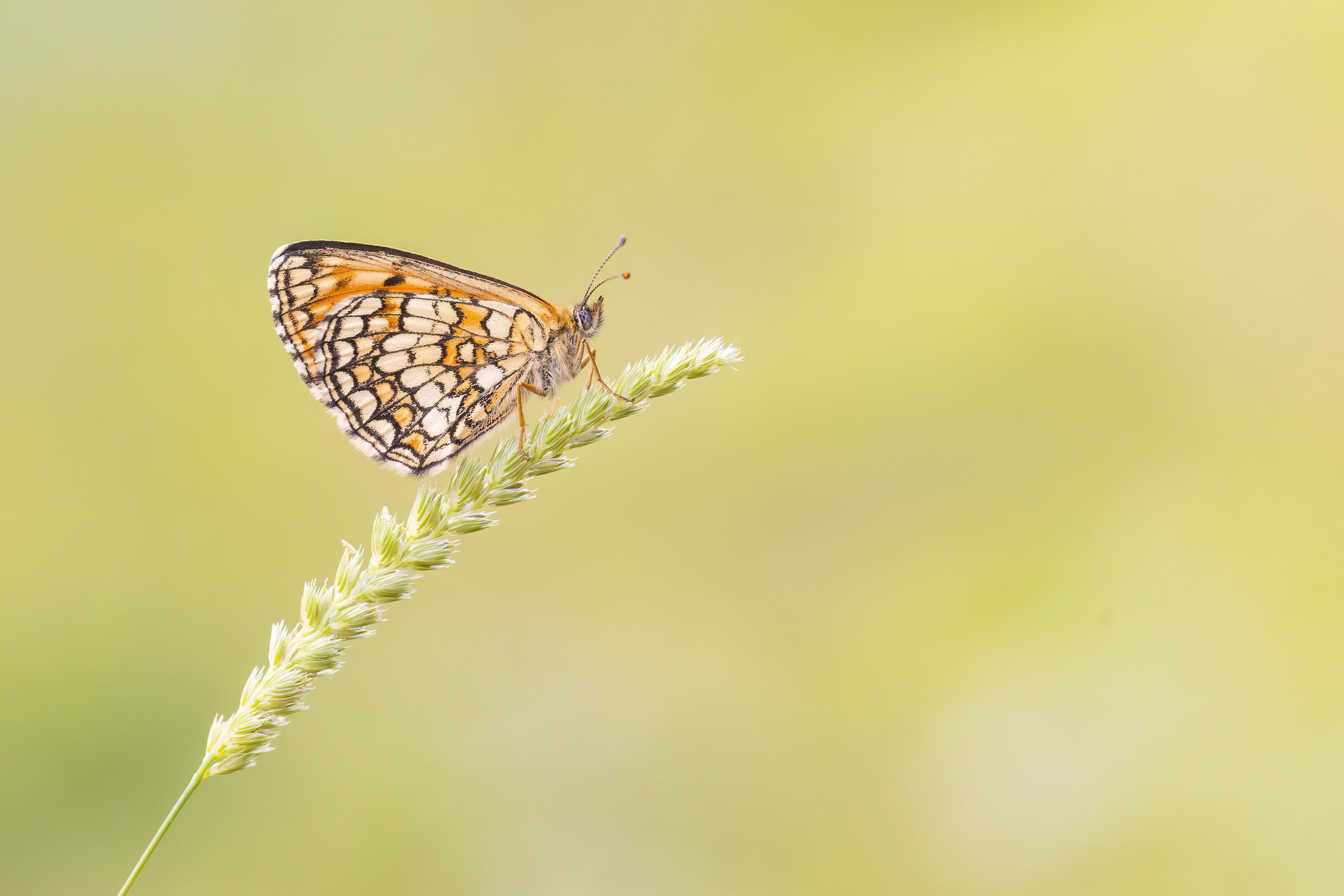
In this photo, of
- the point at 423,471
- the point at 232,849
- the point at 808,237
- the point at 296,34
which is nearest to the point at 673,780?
the point at 232,849


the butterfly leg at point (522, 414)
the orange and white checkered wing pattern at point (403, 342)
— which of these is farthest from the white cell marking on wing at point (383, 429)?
the butterfly leg at point (522, 414)

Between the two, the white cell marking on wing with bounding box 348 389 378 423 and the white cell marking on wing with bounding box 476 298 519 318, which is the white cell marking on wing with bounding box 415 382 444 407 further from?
the white cell marking on wing with bounding box 476 298 519 318

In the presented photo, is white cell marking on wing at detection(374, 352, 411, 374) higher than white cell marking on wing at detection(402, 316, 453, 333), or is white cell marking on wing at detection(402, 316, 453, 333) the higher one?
white cell marking on wing at detection(402, 316, 453, 333)

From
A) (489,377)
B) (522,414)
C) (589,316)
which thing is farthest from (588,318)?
(522,414)

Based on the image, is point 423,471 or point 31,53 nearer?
point 423,471

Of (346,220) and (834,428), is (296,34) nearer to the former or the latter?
(346,220)

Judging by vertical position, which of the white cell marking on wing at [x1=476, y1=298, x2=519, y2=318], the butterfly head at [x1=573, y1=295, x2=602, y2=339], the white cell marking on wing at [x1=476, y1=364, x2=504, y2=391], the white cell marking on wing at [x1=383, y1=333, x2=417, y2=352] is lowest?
the white cell marking on wing at [x1=383, y1=333, x2=417, y2=352]

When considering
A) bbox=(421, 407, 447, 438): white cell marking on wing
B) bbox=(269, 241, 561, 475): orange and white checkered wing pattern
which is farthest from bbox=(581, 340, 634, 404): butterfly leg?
bbox=(421, 407, 447, 438): white cell marking on wing
